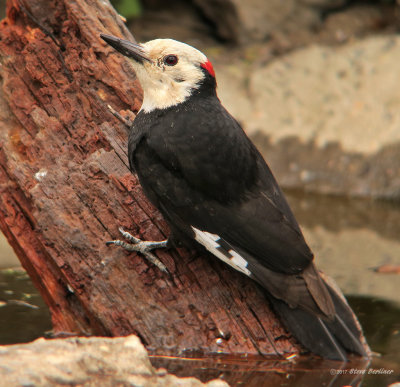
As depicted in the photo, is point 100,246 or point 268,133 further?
point 268,133

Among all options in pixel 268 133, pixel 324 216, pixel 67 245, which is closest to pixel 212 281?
pixel 67 245

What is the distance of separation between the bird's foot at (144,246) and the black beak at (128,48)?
33.5 inches

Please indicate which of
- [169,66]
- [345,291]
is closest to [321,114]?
[345,291]

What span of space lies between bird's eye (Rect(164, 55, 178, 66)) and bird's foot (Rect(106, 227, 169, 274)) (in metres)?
0.84

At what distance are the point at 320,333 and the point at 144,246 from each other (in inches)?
35.9

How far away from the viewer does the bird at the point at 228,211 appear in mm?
3215

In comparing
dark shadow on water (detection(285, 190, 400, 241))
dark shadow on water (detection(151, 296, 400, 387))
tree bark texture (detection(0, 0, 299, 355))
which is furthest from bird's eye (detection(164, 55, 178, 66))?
dark shadow on water (detection(285, 190, 400, 241))

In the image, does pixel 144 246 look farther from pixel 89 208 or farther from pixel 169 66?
pixel 169 66

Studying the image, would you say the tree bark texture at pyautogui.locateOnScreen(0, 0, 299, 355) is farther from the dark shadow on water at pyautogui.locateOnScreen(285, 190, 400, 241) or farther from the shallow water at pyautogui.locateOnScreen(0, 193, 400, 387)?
the dark shadow on water at pyautogui.locateOnScreen(285, 190, 400, 241)

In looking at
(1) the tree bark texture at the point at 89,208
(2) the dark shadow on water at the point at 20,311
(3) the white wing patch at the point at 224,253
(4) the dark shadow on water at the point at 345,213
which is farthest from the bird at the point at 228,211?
(4) the dark shadow on water at the point at 345,213

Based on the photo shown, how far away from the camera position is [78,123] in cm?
356

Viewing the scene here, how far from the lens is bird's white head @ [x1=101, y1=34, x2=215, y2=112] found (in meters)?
3.43

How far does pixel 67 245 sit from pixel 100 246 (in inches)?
5.9

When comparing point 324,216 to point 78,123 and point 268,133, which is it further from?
point 78,123
